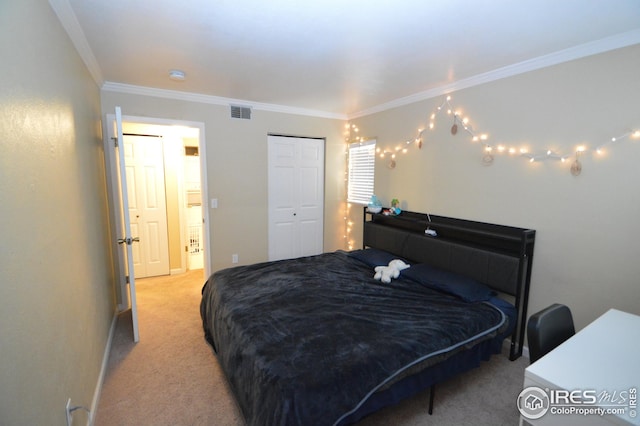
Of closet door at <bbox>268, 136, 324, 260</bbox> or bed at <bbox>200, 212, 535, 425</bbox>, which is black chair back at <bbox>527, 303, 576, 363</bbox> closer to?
bed at <bbox>200, 212, 535, 425</bbox>

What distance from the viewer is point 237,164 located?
3.96 m

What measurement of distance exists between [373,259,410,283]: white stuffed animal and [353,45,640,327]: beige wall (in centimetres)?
86

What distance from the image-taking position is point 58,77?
5.36 ft

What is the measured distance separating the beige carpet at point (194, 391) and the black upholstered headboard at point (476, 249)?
57 centimetres


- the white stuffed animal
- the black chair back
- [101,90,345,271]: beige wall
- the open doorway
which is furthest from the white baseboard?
the black chair back

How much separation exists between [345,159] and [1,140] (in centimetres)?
412

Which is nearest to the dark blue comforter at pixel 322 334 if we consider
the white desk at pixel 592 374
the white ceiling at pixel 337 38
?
the white desk at pixel 592 374

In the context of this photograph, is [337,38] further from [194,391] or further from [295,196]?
[194,391]

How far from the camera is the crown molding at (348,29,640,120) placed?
78.2 inches

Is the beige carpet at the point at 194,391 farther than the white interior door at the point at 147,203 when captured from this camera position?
No

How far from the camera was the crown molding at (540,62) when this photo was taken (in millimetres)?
1986

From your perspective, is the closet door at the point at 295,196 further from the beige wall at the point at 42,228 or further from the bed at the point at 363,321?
the beige wall at the point at 42,228

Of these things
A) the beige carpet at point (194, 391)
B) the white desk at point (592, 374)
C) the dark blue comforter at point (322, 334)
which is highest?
the white desk at point (592, 374)

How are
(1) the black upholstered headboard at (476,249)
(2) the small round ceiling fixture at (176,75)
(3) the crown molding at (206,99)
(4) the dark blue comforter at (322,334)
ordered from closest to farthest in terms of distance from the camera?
(4) the dark blue comforter at (322,334) → (1) the black upholstered headboard at (476,249) → (2) the small round ceiling fixture at (176,75) → (3) the crown molding at (206,99)
